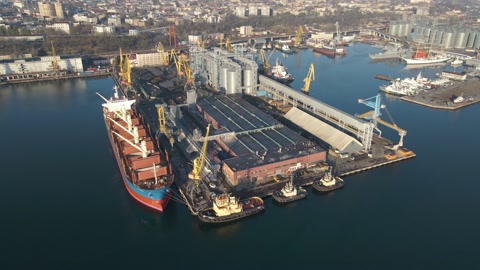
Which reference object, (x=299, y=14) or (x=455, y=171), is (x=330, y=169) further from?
(x=299, y=14)

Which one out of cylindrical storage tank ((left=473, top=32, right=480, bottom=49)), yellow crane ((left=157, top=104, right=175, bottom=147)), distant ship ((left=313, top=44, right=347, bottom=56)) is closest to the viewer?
yellow crane ((left=157, top=104, right=175, bottom=147))

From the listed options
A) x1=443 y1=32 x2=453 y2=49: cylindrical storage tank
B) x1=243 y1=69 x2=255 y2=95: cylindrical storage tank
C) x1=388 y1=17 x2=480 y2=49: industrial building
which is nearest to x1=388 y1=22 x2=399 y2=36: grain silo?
x1=388 y1=17 x2=480 y2=49: industrial building

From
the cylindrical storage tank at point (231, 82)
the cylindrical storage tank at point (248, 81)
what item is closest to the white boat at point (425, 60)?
the cylindrical storage tank at point (248, 81)

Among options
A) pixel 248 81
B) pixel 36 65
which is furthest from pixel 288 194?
pixel 36 65

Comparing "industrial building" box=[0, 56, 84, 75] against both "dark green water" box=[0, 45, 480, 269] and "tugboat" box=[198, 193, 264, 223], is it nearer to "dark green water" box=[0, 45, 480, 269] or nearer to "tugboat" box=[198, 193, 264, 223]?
"dark green water" box=[0, 45, 480, 269]

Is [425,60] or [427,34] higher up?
[427,34]

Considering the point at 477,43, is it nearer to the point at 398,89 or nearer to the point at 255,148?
the point at 398,89
